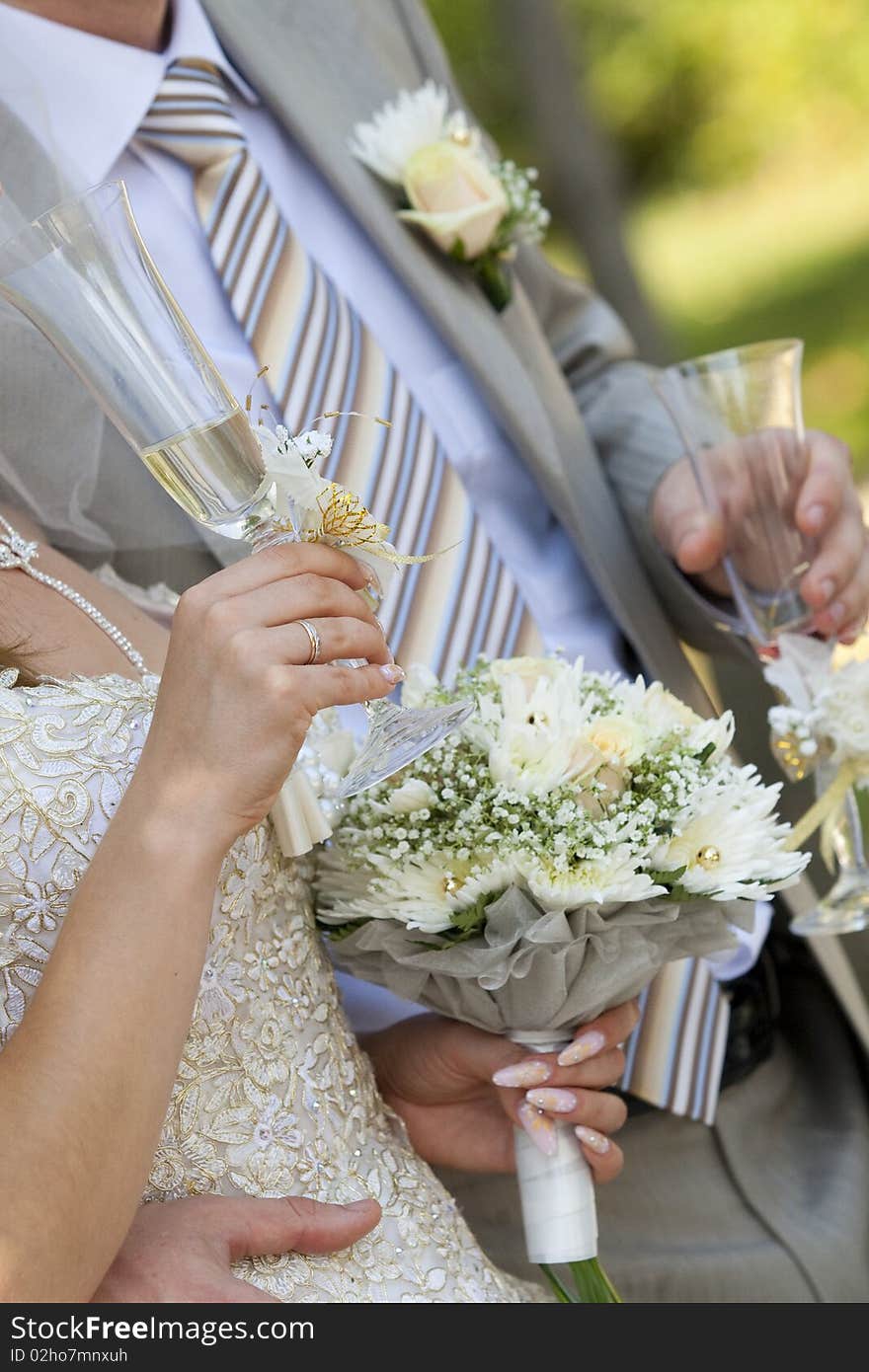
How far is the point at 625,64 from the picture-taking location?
10.3 m

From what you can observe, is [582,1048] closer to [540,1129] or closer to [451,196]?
[540,1129]

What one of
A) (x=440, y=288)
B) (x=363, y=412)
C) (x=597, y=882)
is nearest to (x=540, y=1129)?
(x=597, y=882)

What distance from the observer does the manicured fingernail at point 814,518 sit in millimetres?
1887

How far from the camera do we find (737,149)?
35.6ft

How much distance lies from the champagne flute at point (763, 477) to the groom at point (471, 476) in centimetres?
3

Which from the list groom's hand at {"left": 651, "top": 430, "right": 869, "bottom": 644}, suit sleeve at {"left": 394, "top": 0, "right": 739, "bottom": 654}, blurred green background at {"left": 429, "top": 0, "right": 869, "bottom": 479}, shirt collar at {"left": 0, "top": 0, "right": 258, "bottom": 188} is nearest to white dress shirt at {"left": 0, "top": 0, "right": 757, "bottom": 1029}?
shirt collar at {"left": 0, "top": 0, "right": 258, "bottom": 188}

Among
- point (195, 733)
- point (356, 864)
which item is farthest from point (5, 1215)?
point (356, 864)

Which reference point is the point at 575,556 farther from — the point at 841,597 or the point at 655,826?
the point at 655,826

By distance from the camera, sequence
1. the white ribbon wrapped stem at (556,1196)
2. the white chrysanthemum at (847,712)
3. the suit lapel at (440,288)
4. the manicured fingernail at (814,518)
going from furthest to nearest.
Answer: the suit lapel at (440,288)
the manicured fingernail at (814,518)
the white chrysanthemum at (847,712)
the white ribbon wrapped stem at (556,1196)

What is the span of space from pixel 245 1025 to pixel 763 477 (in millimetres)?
993

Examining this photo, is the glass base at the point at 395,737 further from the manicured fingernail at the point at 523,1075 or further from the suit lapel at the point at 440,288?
the suit lapel at the point at 440,288

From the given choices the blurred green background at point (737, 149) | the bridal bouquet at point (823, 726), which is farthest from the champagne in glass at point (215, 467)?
the blurred green background at point (737, 149)

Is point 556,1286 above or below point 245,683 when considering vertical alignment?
below

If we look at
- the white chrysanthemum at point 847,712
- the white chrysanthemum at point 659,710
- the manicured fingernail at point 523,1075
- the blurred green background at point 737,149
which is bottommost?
the blurred green background at point 737,149
